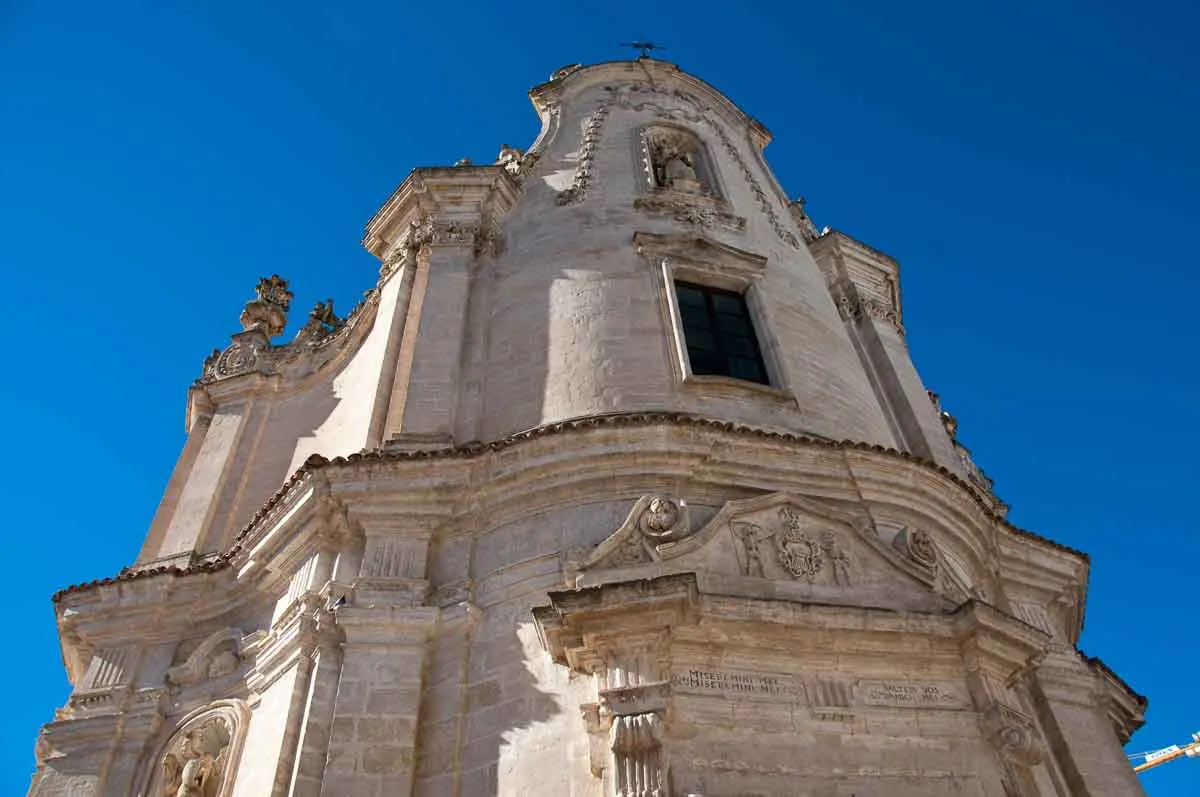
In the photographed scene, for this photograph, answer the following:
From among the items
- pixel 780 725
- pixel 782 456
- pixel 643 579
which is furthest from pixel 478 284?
pixel 780 725

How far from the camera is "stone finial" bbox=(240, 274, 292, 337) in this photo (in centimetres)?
1764

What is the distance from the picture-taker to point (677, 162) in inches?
718

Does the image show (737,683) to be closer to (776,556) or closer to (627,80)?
(776,556)

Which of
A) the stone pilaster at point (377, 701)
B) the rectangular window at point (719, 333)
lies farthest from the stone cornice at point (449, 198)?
the stone pilaster at point (377, 701)

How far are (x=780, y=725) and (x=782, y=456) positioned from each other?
328 centimetres

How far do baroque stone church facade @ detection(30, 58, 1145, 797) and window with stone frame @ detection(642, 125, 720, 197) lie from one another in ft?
2.98

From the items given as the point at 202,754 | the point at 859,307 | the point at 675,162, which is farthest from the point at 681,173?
the point at 202,754

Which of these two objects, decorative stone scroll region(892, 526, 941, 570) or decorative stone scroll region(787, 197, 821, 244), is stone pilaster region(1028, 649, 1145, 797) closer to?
decorative stone scroll region(892, 526, 941, 570)

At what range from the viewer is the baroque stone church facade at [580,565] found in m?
8.66

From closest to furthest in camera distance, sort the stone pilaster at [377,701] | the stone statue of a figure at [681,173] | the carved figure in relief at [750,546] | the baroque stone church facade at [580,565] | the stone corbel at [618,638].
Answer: the stone corbel at [618,638] < the stone pilaster at [377,701] < the baroque stone church facade at [580,565] < the carved figure in relief at [750,546] < the stone statue of a figure at [681,173]

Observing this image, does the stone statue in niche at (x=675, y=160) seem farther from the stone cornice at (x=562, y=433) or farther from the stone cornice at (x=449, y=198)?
the stone cornice at (x=562, y=433)

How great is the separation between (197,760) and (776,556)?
5.92 meters

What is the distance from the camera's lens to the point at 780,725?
8.55m

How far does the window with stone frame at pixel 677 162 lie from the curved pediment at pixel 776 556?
24.6 feet
